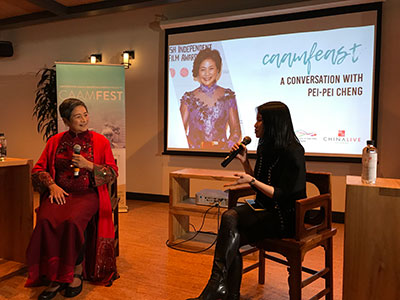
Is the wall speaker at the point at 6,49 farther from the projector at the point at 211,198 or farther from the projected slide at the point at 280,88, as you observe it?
the projector at the point at 211,198

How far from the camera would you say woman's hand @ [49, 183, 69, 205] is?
85.7 inches

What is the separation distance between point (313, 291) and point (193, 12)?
143 inches

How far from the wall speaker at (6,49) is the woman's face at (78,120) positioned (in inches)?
174

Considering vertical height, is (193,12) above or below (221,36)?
above

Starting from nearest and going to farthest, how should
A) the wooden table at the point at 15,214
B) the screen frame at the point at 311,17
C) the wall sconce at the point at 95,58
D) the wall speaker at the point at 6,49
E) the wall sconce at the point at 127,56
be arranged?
the wooden table at the point at 15,214, the screen frame at the point at 311,17, the wall sconce at the point at 127,56, the wall sconce at the point at 95,58, the wall speaker at the point at 6,49

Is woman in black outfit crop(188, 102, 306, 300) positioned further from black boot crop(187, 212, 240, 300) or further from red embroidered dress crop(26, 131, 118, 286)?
red embroidered dress crop(26, 131, 118, 286)

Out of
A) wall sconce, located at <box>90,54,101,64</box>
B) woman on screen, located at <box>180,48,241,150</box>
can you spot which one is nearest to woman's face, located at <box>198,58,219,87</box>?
woman on screen, located at <box>180,48,241,150</box>

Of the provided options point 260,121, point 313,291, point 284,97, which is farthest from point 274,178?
point 284,97

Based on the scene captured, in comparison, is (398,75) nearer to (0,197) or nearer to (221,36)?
(221,36)

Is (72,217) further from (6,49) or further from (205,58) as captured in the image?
(6,49)

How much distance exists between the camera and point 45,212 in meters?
2.12

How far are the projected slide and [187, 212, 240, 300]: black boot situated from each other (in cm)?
246

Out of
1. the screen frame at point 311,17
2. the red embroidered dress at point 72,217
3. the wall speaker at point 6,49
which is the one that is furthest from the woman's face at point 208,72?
the wall speaker at point 6,49

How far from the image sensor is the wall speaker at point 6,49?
226 inches
